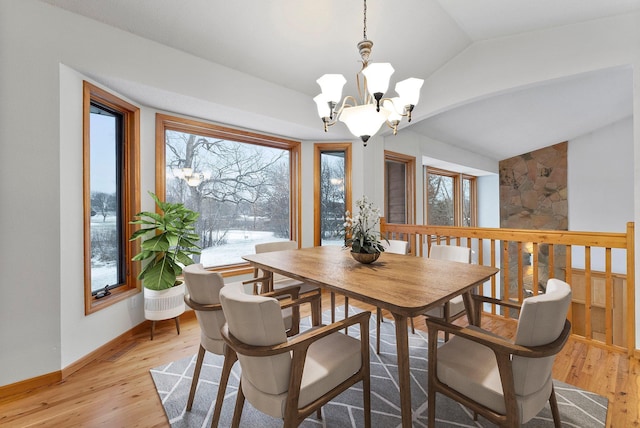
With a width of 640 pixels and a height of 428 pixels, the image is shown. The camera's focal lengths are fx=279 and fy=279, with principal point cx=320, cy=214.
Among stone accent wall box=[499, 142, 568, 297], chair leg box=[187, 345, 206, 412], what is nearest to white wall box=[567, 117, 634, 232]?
stone accent wall box=[499, 142, 568, 297]

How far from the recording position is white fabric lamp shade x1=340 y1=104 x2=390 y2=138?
5.90 ft

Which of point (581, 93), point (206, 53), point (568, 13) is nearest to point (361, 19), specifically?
point (206, 53)

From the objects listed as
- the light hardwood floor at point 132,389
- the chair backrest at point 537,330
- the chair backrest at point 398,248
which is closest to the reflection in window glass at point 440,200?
the chair backrest at point 398,248

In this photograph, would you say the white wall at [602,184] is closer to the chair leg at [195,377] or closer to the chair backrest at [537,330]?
the chair backrest at [537,330]

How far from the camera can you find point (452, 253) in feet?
8.11

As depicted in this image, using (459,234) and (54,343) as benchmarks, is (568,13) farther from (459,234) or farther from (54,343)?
(54,343)

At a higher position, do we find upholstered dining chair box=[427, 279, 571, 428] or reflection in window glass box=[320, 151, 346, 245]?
reflection in window glass box=[320, 151, 346, 245]

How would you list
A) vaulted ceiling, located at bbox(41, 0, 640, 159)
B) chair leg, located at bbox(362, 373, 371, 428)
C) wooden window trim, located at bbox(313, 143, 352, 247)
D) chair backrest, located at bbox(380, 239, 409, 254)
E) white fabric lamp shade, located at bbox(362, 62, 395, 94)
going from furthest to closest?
wooden window trim, located at bbox(313, 143, 352, 247) < chair backrest, located at bbox(380, 239, 409, 254) < vaulted ceiling, located at bbox(41, 0, 640, 159) < white fabric lamp shade, located at bbox(362, 62, 395, 94) < chair leg, located at bbox(362, 373, 371, 428)

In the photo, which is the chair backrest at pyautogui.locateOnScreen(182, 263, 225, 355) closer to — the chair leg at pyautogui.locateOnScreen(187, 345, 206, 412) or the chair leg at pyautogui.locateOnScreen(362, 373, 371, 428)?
the chair leg at pyautogui.locateOnScreen(187, 345, 206, 412)

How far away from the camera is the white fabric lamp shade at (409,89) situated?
5.77 ft

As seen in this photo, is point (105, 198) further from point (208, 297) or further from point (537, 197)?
point (537, 197)

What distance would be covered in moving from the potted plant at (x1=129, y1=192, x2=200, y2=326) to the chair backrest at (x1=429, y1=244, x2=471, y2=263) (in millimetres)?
2307

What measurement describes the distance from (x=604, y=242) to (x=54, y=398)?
408 centimetres

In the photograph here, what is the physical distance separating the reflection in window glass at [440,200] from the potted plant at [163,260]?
4.67 metres
